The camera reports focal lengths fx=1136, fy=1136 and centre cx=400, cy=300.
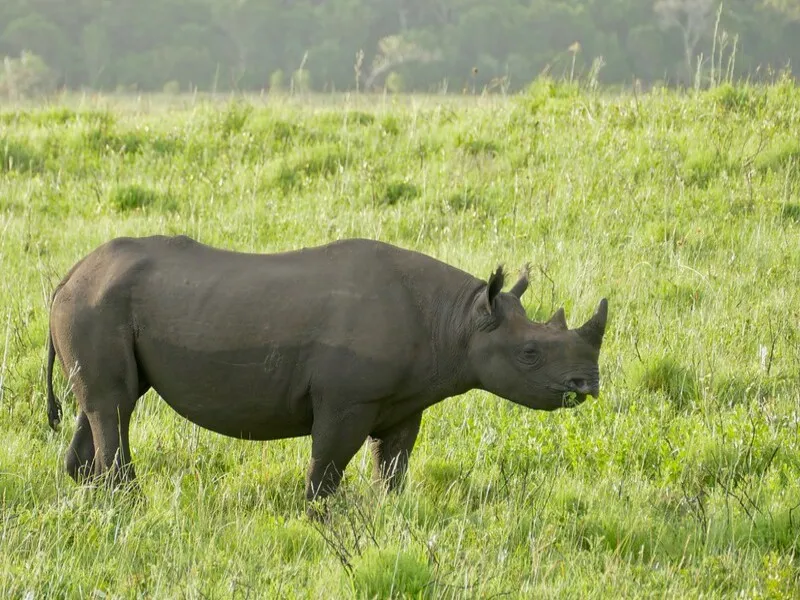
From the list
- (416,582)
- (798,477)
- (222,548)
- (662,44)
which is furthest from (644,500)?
(662,44)

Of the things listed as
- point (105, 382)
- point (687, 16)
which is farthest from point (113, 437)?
point (687, 16)

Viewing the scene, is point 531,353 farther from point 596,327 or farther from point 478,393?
point 478,393

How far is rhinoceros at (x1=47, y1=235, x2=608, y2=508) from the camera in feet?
16.5

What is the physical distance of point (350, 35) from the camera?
80.7 meters

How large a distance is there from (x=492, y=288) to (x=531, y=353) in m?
0.34

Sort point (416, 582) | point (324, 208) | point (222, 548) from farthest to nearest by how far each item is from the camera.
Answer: point (324, 208) < point (222, 548) < point (416, 582)

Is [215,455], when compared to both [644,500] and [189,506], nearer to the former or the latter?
[189,506]

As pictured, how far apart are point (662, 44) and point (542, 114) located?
2073 inches

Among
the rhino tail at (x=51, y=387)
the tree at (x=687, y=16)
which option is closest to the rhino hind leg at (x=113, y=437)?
the rhino tail at (x=51, y=387)

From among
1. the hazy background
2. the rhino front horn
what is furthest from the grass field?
the hazy background

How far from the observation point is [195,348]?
514 cm

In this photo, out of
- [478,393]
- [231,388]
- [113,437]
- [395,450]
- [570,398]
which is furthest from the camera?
[478,393]

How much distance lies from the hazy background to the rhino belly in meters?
54.2

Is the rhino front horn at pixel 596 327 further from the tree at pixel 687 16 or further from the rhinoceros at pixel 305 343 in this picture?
the tree at pixel 687 16
